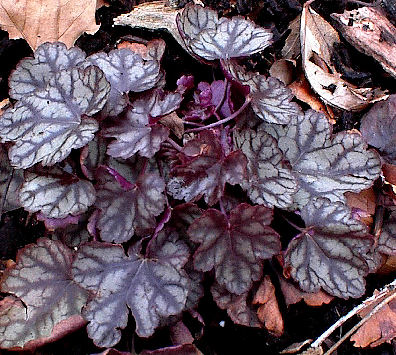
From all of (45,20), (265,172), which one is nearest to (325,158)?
(265,172)

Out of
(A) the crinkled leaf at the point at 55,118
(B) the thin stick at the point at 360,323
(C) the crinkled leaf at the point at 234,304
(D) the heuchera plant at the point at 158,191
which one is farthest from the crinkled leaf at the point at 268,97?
(B) the thin stick at the point at 360,323

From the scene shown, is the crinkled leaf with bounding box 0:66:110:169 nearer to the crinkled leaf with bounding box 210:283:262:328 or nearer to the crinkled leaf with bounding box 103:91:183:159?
the crinkled leaf with bounding box 103:91:183:159

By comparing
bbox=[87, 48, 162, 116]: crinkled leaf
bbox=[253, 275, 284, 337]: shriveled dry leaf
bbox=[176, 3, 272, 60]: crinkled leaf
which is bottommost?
bbox=[253, 275, 284, 337]: shriveled dry leaf

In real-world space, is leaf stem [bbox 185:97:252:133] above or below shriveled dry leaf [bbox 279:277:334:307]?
above

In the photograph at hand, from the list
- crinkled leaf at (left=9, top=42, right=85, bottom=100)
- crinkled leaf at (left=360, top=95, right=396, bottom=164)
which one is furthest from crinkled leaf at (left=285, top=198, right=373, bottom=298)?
crinkled leaf at (left=9, top=42, right=85, bottom=100)

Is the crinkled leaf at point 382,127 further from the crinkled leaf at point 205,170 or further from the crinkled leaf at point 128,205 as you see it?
the crinkled leaf at point 128,205
